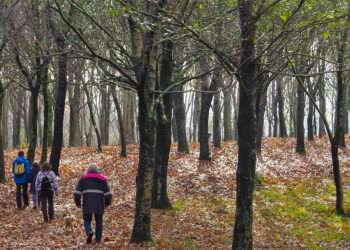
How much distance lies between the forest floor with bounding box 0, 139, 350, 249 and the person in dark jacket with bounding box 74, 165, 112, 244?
46 centimetres

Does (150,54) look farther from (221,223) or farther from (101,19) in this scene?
(221,223)

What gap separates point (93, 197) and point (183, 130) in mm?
12601

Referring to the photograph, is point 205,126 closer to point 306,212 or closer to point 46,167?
point 306,212

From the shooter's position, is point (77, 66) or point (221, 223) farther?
point (77, 66)

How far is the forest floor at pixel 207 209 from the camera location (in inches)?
490

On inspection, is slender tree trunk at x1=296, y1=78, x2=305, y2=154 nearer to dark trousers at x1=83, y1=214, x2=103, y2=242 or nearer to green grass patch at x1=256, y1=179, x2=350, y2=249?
green grass patch at x1=256, y1=179, x2=350, y2=249

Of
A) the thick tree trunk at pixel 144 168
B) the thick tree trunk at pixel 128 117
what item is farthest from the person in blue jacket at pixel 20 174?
the thick tree trunk at pixel 128 117

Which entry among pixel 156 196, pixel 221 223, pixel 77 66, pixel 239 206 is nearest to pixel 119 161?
pixel 77 66

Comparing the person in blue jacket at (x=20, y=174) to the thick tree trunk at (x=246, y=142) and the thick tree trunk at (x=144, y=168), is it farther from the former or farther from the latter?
the thick tree trunk at (x=246, y=142)

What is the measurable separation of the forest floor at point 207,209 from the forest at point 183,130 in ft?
0.18

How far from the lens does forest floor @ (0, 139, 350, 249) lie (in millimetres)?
12453

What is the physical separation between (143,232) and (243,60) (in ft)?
15.1

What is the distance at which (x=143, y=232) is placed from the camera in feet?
37.1

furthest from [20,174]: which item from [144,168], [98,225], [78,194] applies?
[144,168]
